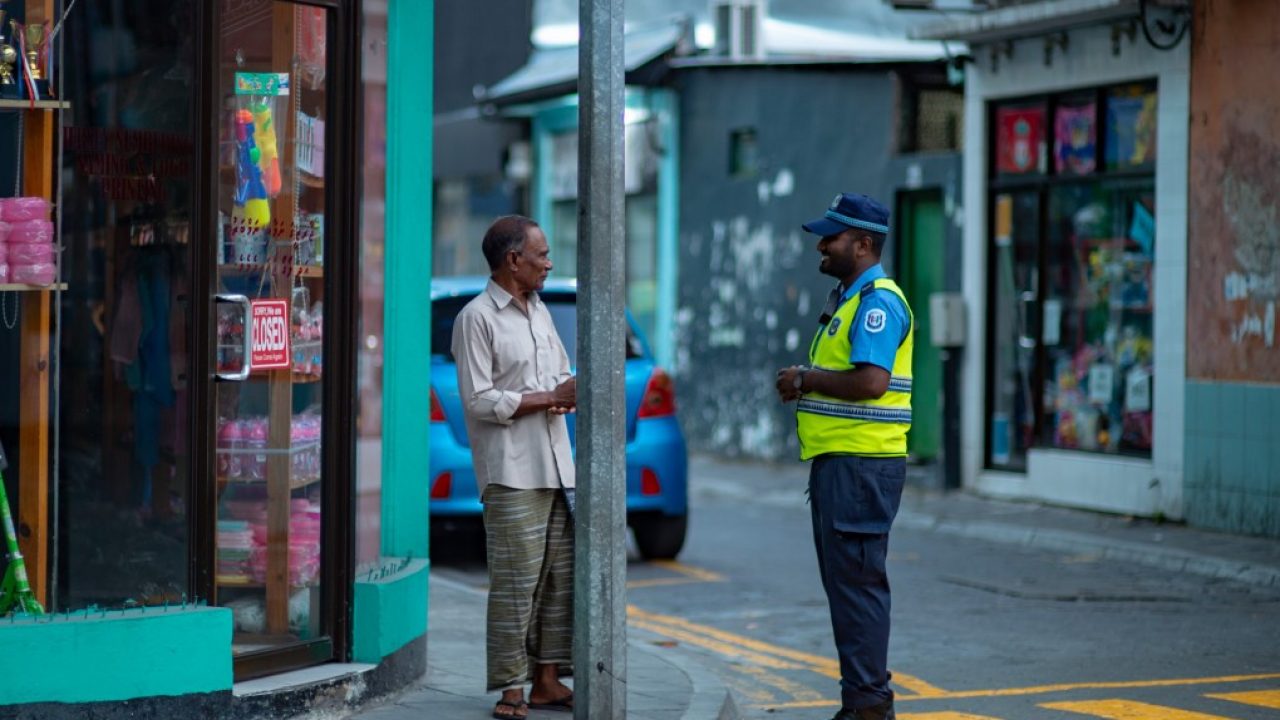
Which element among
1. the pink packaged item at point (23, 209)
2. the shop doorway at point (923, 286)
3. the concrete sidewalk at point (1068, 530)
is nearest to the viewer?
the pink packaged item at point (23, 209)

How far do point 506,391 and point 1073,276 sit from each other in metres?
9.77

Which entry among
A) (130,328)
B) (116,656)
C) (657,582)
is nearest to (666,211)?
(657,582)

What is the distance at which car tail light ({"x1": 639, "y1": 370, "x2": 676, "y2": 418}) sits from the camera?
11922 millimetres

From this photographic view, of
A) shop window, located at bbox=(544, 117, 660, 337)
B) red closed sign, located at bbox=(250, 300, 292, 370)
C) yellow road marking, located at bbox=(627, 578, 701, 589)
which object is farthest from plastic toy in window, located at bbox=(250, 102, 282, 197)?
shop window, located at bbox=(544, 117, 660, 337)

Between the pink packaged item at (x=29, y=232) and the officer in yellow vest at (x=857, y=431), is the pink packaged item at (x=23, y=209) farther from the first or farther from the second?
the officer in yellow vest at (x=857, y=431)

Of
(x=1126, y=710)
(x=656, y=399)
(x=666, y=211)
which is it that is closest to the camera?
(x=1126, y=710)

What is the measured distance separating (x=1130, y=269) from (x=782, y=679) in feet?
24.3

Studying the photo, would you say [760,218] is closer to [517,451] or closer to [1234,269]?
[1234,269]

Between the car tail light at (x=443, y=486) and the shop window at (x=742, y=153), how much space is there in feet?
33.5

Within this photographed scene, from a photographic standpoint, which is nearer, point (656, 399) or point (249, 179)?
point (249, 179)

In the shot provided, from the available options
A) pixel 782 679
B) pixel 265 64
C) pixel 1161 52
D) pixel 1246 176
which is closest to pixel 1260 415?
pixel 1246 176

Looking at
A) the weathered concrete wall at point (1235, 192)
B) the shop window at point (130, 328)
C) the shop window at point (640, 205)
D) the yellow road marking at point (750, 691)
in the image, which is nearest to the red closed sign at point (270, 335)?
the shop window at point (130, 328)

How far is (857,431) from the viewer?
6527mm

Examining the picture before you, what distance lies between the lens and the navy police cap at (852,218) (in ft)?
21.9
